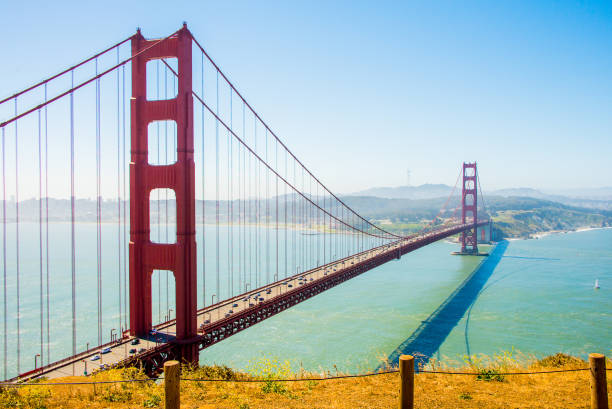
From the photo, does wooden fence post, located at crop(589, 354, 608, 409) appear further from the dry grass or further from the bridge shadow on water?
the bridge shadow on water

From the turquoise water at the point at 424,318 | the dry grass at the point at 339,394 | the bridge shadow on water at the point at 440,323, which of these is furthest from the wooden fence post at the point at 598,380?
the turquoise water at the point at 424,318

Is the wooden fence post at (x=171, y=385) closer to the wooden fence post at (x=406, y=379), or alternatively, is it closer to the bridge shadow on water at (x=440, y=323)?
the wooden fence post at (x=406, y=379)

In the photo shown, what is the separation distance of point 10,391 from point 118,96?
8.40 metres

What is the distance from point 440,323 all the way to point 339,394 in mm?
19881

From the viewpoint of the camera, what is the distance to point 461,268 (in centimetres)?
4559

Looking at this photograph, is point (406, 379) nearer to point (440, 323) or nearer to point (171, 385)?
point (171, 385)

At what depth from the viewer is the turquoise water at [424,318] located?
1903 centimetres

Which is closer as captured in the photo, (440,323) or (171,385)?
(171,385)

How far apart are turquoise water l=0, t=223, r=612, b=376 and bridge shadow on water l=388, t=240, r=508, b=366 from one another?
0.43m

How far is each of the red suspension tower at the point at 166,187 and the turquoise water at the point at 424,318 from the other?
519 centimetres

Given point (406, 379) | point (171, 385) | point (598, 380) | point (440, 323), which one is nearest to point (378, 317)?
point (440, 323)

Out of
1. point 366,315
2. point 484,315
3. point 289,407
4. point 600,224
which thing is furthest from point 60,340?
point 600,224

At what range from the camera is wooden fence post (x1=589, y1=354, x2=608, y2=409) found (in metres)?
3.66

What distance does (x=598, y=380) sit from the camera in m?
3.72
